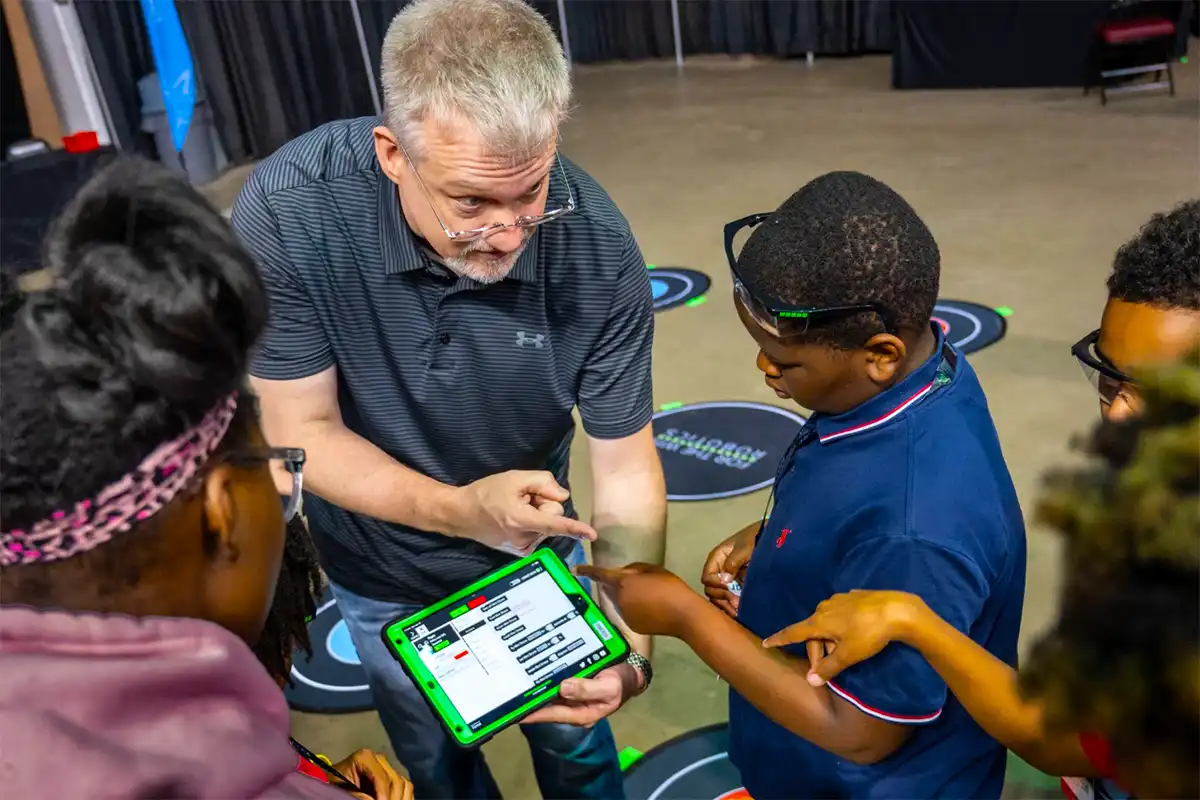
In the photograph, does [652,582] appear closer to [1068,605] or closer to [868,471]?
[868,471]

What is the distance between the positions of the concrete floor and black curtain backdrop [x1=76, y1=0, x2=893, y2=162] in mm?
396

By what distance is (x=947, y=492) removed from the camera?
125 centimetres

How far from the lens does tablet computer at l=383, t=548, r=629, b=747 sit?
5.22 feet

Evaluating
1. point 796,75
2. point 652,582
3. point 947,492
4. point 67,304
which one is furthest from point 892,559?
point 796,75

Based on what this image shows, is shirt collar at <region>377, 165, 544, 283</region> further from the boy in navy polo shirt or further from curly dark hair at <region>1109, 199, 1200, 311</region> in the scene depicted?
curly dark hair at <region>1109, 199, 1200, 311</region>

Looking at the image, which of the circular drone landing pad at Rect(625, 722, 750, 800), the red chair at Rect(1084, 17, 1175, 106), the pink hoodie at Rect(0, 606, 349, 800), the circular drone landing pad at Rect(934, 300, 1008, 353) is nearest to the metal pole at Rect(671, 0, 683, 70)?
the red chair at Rect(1084, 17, 1175, 106)

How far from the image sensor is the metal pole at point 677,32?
1052 cm

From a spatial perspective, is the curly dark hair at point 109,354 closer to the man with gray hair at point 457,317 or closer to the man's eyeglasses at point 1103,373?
the man with gray hair at point 457,317

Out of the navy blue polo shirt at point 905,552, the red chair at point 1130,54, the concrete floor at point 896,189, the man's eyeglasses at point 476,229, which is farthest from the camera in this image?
the red chair at point 1130,54

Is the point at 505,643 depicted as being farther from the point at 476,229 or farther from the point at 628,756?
the point at 628,756

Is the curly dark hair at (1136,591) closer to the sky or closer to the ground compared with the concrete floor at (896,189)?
closer to the sky

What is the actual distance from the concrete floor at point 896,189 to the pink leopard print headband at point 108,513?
1.51 meters

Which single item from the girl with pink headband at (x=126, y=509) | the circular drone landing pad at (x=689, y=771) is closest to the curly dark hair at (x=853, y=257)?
the girl with pink headband at (x=126, y=509)

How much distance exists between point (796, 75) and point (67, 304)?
31.5 ft
